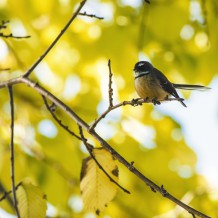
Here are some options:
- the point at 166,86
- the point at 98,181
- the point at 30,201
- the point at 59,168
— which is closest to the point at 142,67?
the point at 166,86

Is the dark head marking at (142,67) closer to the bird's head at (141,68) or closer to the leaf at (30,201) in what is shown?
the bird's head at (141,68)

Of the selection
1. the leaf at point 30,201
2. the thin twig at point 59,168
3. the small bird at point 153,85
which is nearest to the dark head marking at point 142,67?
the small bird at point 153,85

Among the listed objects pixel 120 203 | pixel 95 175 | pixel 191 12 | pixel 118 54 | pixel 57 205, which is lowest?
pixel 95 175

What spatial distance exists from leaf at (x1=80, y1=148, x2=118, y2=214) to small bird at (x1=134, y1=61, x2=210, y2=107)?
0.90 meters

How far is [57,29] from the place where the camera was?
12.7ft

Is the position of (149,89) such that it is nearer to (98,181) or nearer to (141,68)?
(141,68)

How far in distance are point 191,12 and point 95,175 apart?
5.86ft

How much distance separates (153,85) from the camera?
3.14 meters

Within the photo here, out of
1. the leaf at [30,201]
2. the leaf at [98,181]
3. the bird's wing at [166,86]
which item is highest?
the bird's wing at [166,86]

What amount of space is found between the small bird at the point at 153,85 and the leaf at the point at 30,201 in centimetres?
108

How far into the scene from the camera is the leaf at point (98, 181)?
7.06ft

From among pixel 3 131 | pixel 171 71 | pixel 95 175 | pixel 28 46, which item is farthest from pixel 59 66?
pixel 95 175

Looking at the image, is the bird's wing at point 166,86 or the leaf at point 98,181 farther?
the bird's wing at point 166,86

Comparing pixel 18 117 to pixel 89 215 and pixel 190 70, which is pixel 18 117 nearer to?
pixel 89 215
